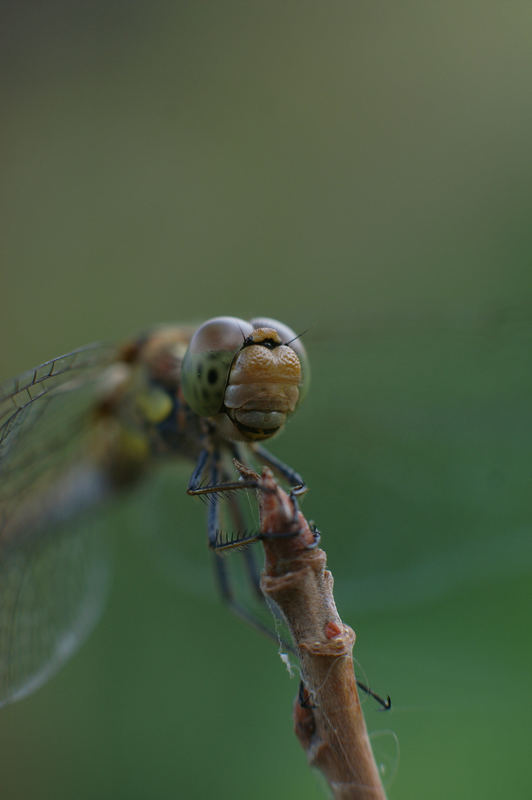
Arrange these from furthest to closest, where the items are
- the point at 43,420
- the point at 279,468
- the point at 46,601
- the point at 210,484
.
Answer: the point at 46,601, the point at 43,420, the point at 279,468, the point at 210,484

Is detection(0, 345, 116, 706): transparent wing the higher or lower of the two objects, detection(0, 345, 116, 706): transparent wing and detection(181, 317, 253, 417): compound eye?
the lower

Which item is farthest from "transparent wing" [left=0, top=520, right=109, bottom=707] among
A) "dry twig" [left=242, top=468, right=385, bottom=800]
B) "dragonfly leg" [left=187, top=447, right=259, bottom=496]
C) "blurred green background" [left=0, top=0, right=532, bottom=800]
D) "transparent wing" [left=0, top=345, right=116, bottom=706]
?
"dry twig" [left=242, top=468, right=385, bottom=800]

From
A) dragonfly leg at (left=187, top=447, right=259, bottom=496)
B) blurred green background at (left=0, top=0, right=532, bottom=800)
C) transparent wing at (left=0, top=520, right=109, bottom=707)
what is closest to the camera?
dragonfly leg at (left=187, top=447, right=259, bottom=496)

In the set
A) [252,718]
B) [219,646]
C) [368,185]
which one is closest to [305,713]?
[252,718]

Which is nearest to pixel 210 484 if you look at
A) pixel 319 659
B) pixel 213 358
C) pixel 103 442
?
pixel 213 358

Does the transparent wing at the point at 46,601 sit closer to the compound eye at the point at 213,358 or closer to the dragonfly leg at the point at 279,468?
the dragonfly leg at the point at 279,468

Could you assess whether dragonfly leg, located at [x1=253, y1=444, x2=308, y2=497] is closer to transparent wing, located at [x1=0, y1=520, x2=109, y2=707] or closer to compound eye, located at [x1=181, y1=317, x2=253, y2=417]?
compound eye, located at [x1=181, y1=317, x2=253, y2=417]

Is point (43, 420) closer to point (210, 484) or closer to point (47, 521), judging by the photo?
point (47, 521)
